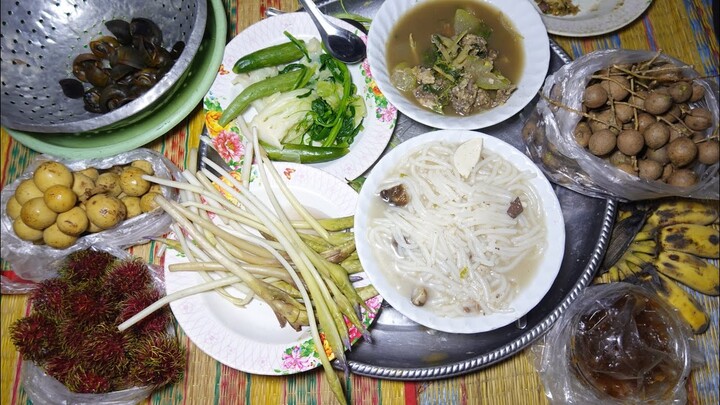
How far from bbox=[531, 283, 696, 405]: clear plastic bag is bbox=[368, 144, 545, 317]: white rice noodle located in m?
0.43

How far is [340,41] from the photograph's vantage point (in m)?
2.53

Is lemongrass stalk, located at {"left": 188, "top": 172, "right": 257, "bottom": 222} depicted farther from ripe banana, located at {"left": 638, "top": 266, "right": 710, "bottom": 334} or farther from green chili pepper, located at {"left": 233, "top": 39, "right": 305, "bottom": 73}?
ripe banana, located at {"left": 638, "top": 266, "right": 710, "bottom": 334}

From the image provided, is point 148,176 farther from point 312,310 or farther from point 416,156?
point 416,156

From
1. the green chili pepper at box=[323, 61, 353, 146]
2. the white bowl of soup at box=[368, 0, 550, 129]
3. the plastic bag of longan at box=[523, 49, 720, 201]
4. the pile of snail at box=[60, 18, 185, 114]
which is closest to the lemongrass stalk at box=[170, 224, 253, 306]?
the pile of snail at box=[60, 18, 185, 114]

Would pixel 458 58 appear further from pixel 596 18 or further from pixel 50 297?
pixel 50 297

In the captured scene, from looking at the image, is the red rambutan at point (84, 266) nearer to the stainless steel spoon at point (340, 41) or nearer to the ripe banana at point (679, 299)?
the stainless steel spoon at point (340, 41)

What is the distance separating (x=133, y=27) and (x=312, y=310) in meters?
1.67

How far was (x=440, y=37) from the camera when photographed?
253cm

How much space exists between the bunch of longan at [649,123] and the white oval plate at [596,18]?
1.70 ft

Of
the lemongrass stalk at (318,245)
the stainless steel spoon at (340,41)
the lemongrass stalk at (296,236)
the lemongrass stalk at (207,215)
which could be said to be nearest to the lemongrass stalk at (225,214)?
the lemongrass stalk at (207,215)

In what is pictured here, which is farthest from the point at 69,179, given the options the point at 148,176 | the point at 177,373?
the point at 177,373

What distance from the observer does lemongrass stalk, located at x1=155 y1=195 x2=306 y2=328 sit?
215 centimetres

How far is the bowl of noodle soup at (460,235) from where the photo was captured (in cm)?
208

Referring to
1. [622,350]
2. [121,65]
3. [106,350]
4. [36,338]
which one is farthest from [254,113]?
[622,350]
